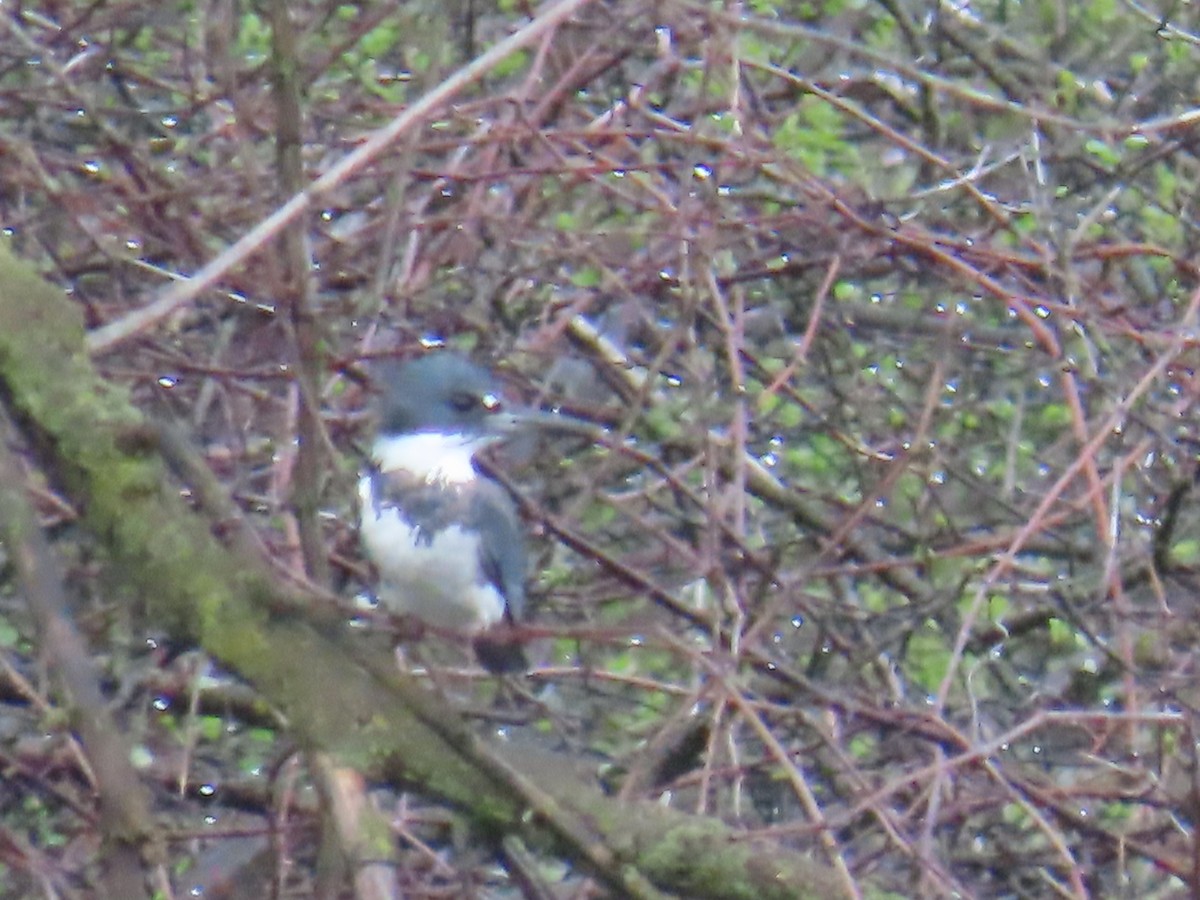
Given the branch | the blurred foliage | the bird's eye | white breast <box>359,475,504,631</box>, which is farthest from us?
the bird's eye

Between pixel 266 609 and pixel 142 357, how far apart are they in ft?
4.49

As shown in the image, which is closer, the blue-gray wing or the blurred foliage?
the blurred foliage

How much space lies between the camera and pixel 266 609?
6.52ft

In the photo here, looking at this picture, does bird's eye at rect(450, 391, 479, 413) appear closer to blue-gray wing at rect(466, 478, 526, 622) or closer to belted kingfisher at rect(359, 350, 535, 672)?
belted kingfisher at rect(359, 350, 535, 672)

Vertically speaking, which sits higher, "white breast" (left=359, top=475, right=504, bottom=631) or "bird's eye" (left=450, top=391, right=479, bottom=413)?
"bird's eye" (left=450, top=391, right=479, bottom=413)

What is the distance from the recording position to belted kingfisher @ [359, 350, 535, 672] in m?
3.18

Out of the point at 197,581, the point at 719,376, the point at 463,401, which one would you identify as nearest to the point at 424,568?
the point at 463,401

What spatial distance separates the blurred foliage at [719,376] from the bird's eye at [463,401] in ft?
0.44

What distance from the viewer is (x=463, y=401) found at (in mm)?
3295

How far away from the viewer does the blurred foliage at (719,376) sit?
300 cm

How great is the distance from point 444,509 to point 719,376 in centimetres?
71

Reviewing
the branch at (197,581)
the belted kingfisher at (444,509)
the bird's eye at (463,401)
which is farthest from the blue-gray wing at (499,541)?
the branch at (197,581)

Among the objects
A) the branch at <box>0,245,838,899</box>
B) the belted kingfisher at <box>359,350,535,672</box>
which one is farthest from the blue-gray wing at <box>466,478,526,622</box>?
the branch at <box>0,245,838,899</box>

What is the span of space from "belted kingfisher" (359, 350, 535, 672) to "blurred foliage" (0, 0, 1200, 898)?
101 millimetres
